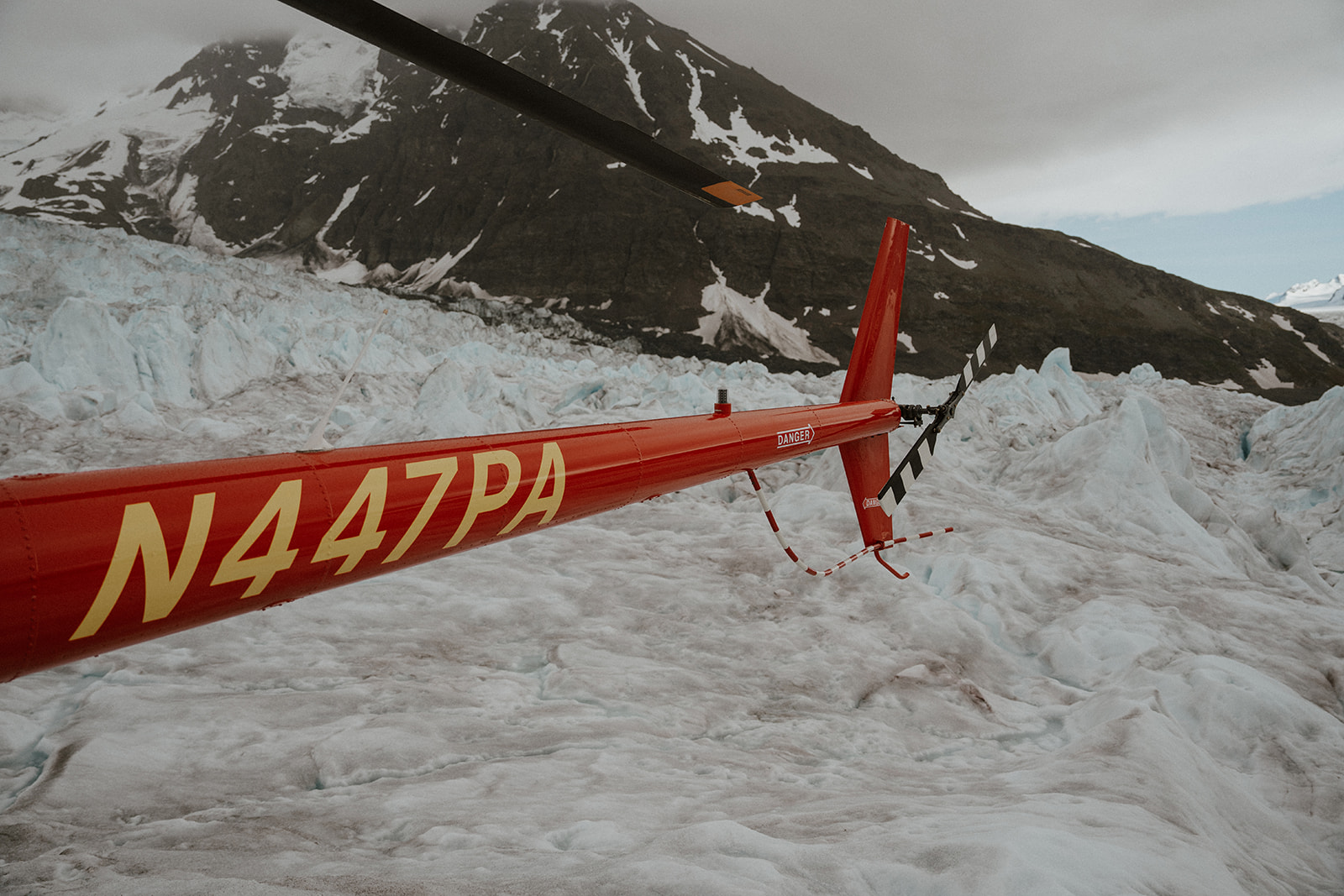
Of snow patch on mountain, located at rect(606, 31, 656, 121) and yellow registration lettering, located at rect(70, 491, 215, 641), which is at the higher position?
snow patch on mountain, located at rect(606, 31, 656, 121)

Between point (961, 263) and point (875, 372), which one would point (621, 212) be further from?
point (875, 372)

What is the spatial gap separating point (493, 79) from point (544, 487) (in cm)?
189

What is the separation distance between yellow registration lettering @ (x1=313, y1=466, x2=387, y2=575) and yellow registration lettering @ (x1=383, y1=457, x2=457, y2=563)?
113 mm

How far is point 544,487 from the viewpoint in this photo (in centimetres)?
334

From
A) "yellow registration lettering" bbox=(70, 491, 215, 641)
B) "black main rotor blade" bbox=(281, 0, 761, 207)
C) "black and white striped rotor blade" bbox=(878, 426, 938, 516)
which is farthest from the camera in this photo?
"black and white striped rotor blade" bbox=(878, 426, 938, 516)

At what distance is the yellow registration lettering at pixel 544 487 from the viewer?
325 cm

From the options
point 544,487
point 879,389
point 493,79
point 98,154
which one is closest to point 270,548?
point 544,487

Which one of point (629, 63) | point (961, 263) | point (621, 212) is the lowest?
point (961, 263)

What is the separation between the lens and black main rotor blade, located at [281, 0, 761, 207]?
2.35 metres

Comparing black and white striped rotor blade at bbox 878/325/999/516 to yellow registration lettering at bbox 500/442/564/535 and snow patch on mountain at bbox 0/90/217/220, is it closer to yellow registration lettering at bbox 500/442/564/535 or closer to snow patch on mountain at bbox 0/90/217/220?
yellow registration lettering at bbox 500/442/564/535

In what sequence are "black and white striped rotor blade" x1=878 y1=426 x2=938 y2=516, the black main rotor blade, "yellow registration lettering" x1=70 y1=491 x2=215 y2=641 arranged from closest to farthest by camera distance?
"yellow registration lettering" x1=70 y1=491 x2=215 y2=641
the black main rotor blade
"black and white striped rotor blade" x1=878 y1=426 x2=938 y2=516

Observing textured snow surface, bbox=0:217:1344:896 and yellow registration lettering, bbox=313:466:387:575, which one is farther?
textured snow surface, bbox=0:217:1344:896

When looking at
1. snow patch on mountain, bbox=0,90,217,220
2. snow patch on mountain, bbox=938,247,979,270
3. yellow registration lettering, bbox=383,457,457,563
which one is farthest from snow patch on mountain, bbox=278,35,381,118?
yellow registration lettering, bbox=383,457,457,563

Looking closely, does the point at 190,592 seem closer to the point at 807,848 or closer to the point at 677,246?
the point at 807,848
